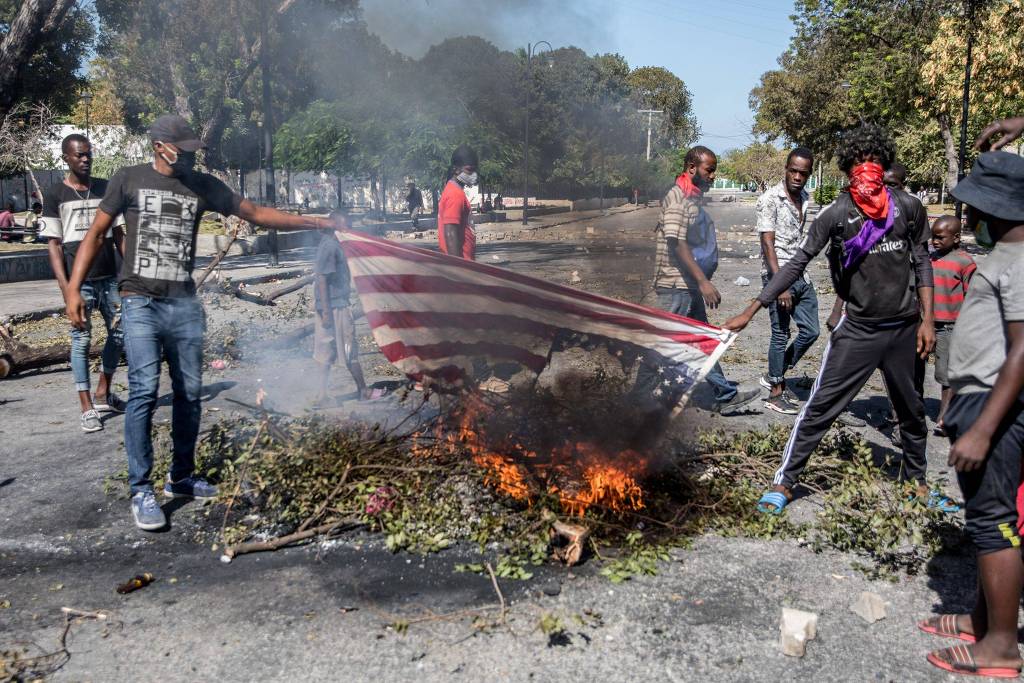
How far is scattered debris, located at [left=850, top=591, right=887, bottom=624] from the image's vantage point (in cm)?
323

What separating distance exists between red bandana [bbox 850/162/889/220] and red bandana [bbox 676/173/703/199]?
5.70ft

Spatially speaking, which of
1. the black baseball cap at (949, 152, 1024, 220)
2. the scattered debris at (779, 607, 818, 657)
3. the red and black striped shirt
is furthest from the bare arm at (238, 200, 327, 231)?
the red and black striped shirt

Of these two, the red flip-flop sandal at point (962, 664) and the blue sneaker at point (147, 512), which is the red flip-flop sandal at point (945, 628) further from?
the blue sneaker at point (147, 512)

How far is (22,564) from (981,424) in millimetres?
3915

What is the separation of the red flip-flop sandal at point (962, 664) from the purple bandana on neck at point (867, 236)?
6.43ft

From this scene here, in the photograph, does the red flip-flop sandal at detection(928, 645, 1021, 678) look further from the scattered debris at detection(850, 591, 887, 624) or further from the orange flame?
the orange flame

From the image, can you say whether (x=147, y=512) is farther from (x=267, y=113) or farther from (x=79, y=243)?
(x=267, y=113)

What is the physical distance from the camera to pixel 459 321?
4.57m

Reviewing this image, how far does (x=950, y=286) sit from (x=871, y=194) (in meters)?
1.65

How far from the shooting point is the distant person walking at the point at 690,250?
5805 millimetres

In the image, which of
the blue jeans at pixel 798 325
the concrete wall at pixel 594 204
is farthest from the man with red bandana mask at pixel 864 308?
the concrete wall at pixel 594 204

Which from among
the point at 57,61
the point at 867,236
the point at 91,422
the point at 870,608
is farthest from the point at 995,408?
the point at 57,61

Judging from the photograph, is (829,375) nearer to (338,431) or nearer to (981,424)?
(981,424)

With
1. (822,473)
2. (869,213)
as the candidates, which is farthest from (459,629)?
(869,213)
